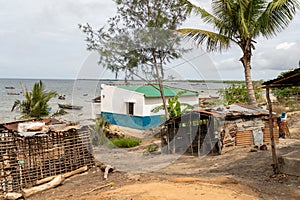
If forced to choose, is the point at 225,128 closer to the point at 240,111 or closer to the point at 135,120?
the point at 240,111

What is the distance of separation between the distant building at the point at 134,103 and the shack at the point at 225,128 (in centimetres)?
607

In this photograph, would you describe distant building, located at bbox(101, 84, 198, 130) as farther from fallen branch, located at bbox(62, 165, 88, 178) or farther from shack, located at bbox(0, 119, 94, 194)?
fallen branch, located at bbox(62, 165, 88, 178)

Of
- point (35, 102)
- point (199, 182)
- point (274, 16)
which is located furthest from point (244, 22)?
point (35, 102)

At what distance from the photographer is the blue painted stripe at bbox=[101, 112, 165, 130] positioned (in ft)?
60.0

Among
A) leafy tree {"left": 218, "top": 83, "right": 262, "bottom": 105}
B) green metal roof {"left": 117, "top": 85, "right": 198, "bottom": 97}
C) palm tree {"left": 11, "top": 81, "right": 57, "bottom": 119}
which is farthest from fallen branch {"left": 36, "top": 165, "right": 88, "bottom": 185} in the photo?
leafy tree {"left": 218, "top": 83, "right": 262, "bottom": 105}

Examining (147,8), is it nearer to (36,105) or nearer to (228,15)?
(228,15)

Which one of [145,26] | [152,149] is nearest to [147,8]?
[145,26]

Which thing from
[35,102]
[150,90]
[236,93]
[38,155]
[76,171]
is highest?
[150,90]

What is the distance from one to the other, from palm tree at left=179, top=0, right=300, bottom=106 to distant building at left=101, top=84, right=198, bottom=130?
6.65 meters

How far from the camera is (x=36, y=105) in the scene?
14.6m

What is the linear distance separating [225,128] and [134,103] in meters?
8.84

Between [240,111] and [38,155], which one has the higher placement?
[240,111]

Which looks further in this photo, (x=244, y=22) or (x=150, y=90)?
(x=150, y=90)

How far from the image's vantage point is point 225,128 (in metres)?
10.5
